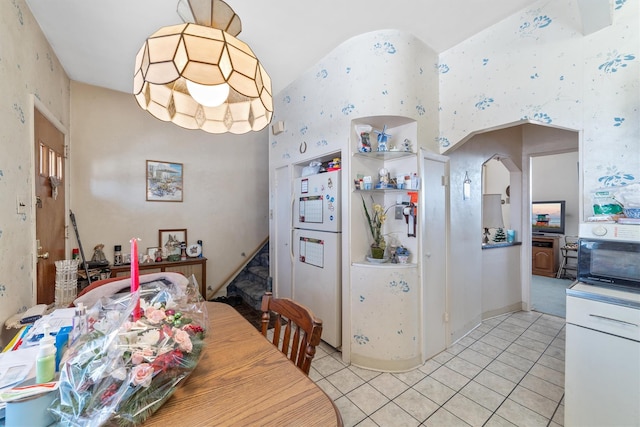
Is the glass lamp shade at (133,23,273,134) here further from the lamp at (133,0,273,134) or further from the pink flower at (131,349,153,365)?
the pink flower at (131,349,153,365)

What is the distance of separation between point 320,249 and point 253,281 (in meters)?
1.90

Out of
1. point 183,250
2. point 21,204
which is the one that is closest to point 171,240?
point 183,250

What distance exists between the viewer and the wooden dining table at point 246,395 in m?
0.76

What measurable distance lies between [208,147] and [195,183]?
588 mm

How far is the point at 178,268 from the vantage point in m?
3.50

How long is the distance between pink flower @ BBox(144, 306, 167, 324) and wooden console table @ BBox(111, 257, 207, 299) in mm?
2803

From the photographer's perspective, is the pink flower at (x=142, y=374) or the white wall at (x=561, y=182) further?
the white wall at (x=561, y=182)

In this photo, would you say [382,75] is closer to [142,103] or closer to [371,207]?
[371,207]

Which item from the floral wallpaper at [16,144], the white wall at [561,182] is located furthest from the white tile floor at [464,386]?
the white wall at [561,182]

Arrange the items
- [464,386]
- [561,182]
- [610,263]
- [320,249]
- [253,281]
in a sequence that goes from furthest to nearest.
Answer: [561,182] < [253,281] < [320,249] < [464,386] < [610,263]

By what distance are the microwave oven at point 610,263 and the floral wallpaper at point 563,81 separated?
13.3 inches

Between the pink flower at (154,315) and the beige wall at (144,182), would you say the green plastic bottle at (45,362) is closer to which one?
the pink flower at (154,315)

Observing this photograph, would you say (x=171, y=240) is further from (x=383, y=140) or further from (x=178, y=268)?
(x=383, y=140)

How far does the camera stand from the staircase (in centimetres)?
353
